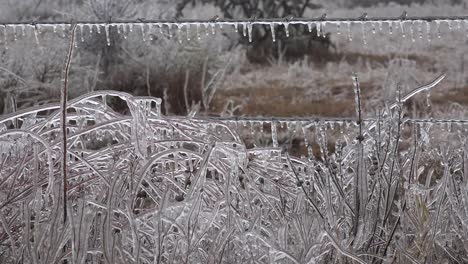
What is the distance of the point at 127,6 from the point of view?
6.32 m

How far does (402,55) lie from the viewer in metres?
7.10

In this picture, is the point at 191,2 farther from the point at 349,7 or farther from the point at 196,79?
the point at 196,79

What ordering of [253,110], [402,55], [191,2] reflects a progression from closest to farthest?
[253,110]
[402,55]
[191,2]

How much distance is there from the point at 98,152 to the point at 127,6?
17.9 ft

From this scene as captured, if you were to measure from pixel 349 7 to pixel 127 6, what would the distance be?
3334mm

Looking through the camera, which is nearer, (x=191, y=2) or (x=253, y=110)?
(x=253, y=110)

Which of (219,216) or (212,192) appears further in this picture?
(212,192)

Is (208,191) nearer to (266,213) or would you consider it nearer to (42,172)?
(266,213)

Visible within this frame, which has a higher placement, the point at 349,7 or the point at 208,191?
the point at 208,191

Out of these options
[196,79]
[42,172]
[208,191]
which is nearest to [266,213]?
[208,191]

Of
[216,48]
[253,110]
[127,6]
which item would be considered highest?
[127,6]

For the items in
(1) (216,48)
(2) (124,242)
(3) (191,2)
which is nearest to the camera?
(2) (124,242)

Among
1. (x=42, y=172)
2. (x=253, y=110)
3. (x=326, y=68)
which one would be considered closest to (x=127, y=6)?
(x=253, y=110)

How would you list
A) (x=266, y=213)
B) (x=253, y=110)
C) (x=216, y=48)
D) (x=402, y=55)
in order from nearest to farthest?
(x=266, y=213) < (x=253, y=110) < (x=216, y=48) < (x=402, y=55)
